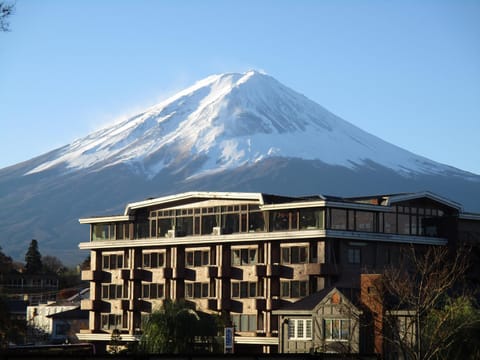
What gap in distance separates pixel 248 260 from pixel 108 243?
56.6 feet

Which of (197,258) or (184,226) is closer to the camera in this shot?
(197,258)

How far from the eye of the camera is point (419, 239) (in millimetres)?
97188

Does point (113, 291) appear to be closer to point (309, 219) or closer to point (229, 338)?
point (309, 219)

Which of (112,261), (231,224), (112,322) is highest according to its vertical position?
(231,224)

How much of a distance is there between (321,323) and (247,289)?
791 inches

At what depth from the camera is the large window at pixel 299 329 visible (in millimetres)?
80312

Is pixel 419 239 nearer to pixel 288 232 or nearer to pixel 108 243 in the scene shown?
pixel 288 232

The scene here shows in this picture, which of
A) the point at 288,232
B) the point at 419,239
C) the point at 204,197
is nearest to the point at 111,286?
the point at 204,197

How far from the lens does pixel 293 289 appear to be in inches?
3713

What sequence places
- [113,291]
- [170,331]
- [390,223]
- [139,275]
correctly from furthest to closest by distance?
[113,291] < [139,275] < [390,223] < [170,331]

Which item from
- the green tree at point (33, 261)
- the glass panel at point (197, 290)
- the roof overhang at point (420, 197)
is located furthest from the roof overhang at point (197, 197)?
the green tree at point (33, 261)

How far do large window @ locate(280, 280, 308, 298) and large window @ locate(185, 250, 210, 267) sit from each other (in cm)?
920

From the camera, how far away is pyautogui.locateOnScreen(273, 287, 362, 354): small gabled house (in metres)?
74.8

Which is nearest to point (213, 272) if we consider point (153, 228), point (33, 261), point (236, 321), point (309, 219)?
point (236, 321)
